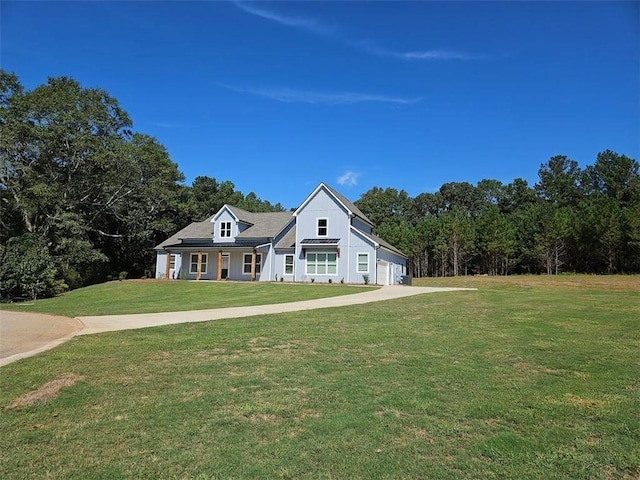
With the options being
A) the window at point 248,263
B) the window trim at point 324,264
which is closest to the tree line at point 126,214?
the window at point 248,263

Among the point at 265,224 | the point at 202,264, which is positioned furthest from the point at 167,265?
the point at 265,224

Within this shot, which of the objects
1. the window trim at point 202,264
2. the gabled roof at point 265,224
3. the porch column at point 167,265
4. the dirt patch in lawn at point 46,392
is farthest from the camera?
the porch column at point 167,265

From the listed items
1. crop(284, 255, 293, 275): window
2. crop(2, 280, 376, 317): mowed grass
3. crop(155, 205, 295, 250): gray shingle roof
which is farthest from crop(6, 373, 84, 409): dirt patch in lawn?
crop(155, 205, 295, 250): gray shingle roof

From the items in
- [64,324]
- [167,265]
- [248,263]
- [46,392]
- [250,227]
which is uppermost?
[250,227]

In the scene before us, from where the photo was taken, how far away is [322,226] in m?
34.0

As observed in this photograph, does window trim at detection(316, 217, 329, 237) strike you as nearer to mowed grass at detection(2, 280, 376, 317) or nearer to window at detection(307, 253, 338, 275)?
window at detection(307, 253, 338, 275)

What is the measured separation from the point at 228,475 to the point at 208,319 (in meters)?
9.11

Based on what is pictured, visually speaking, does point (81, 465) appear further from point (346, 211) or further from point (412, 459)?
point (346, 211)

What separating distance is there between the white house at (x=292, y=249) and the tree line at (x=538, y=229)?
74.0 ft

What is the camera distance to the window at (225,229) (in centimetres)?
3722

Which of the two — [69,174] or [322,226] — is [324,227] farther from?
[69,174]

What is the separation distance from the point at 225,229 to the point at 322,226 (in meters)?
9.01

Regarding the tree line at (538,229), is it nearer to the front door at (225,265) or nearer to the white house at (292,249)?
the white house at (292,249)

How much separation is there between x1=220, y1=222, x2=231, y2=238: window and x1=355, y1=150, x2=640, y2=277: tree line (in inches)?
1125
